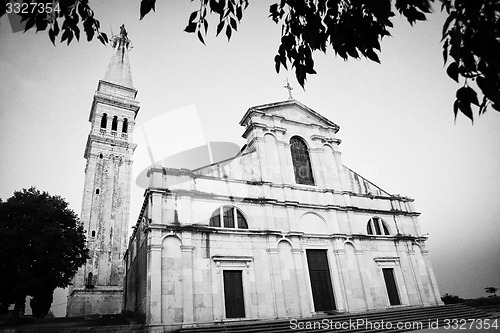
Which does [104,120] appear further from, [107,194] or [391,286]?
[391,286]

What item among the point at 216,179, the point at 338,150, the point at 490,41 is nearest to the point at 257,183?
the point at 216,179

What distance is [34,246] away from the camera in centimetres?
2133

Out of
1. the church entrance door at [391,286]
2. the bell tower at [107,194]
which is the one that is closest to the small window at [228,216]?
the church entrance door at [391,286]

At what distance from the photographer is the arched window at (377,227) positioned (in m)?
20.7

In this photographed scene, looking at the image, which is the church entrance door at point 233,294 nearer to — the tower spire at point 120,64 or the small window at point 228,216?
the small window at point 228,216

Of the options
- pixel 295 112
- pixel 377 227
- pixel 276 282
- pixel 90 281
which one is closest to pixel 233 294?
pixel 276 282

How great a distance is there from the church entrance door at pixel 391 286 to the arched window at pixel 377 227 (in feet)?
8.15

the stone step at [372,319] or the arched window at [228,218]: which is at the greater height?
the arched window at [228,218]

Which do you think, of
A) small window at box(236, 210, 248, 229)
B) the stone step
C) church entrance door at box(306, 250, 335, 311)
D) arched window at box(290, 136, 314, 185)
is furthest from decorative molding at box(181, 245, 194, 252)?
arched window at box(290, 136, 314, 185)

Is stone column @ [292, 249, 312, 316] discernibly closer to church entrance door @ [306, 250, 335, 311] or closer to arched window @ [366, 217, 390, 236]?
church entrance door @ [306, 250, 335, 311]

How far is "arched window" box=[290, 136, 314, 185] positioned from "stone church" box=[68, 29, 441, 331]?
3.1 inches

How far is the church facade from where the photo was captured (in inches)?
578

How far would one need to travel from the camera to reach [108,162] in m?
35.5

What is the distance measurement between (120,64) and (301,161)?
3483 cm
